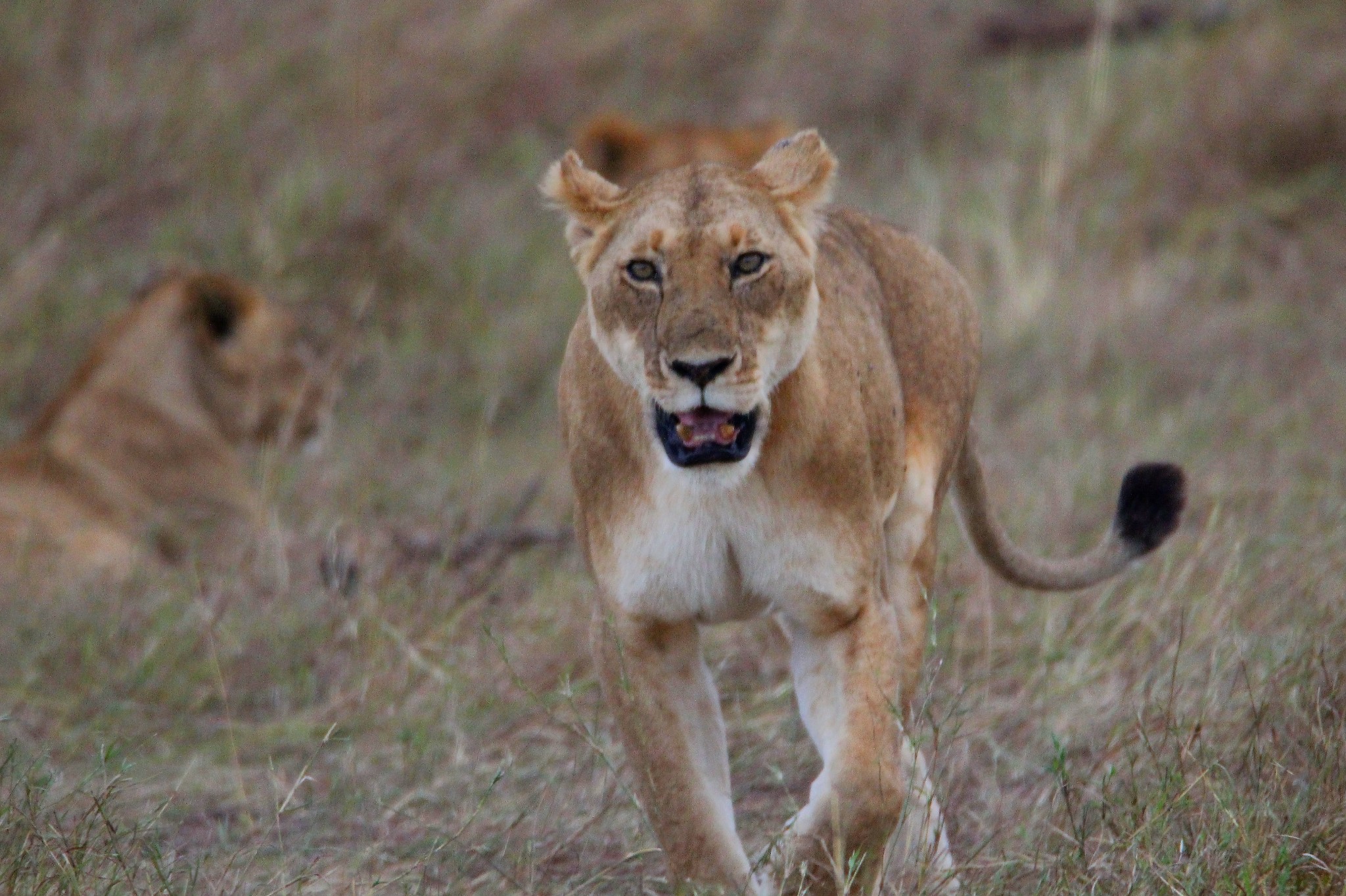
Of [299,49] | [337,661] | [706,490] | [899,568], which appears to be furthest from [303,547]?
[299,49]

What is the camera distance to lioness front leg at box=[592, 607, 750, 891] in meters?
3.10

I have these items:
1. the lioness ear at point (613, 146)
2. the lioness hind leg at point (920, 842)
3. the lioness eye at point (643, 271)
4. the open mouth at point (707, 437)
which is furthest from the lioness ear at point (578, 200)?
the lioness ear at point (613, 146)

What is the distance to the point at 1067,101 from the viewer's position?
9211 mm

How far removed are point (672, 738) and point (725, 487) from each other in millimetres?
433

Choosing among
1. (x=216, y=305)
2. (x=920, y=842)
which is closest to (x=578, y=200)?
(x=920, y=842)

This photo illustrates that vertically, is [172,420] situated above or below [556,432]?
above

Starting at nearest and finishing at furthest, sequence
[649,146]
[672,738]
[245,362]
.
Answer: [672,738] < [245,362] < [649,146]

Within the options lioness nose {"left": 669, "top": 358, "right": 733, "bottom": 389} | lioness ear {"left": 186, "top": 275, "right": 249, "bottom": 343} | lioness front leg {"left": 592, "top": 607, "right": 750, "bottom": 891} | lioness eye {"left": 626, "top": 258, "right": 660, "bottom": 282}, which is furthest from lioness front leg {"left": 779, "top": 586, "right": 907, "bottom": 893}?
lioness ear {"left": 186, "top": 275, "right": 249, "bottom": 343}

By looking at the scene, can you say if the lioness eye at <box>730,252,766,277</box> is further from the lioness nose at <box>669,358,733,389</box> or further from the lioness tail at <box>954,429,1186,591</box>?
the lioness tail at <box>954,429,1186,591</box>

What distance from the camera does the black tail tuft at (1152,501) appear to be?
382 cm

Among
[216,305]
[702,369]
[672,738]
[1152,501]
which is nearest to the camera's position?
[702,369]

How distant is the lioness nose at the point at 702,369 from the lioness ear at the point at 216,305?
381cm

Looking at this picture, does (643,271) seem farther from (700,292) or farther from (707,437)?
(707,437)

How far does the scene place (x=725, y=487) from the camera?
3008mm
